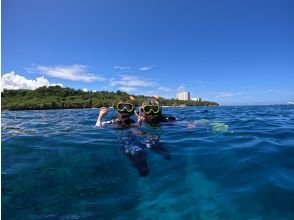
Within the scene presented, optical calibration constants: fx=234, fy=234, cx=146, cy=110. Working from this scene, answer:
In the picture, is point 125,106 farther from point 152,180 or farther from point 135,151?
point 152,180

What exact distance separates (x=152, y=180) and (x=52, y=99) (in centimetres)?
9226

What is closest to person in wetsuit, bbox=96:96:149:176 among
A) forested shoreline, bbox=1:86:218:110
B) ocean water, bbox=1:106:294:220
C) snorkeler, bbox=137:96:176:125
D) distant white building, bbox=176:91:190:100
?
ocean water, bbox=1:106:294:220

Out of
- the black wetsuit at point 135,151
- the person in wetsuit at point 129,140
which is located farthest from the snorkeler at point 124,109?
the black wetsuit at point 135,151

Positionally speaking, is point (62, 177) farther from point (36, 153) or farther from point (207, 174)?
point (207, 174)

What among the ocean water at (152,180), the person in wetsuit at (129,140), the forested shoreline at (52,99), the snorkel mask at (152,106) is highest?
the forested shoreline at (52,99)

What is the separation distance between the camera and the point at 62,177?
4910 mm

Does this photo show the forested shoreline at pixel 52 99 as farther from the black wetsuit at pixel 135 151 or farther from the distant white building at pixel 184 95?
the black wetsuit at pixel 135 151

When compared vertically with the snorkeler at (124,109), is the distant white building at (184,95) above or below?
above

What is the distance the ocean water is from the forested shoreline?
6282 cm

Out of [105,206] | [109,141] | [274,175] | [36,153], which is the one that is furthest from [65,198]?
[274,175]

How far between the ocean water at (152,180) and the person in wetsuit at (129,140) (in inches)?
4.5

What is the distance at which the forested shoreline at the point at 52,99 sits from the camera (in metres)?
72.4

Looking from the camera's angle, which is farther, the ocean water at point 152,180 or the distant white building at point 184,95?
the distant white building at point 184,95

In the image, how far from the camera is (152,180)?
15.3 feet
